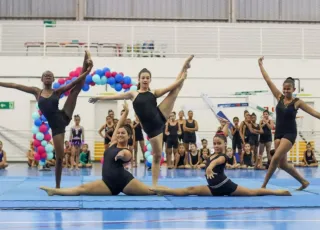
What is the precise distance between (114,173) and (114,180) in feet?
0.44

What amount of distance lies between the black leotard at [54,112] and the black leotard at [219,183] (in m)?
2.27

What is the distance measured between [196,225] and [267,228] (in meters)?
0.71

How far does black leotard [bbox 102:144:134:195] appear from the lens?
7.22 meters

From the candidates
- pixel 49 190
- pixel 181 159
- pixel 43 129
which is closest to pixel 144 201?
pixel 49 190

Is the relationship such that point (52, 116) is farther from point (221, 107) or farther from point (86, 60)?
point (221, 107)

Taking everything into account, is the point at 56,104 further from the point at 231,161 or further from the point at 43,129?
the point at 231,161

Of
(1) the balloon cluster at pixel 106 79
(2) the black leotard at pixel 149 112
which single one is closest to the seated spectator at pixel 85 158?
(1) the balloon cluster at pixel 106 79

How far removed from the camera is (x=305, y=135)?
18.8 m

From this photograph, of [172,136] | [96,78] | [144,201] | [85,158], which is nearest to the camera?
[144,201]

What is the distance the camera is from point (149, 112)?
784cm

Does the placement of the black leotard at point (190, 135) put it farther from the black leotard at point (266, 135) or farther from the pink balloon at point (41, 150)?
the pink balloon at point (41, 150)

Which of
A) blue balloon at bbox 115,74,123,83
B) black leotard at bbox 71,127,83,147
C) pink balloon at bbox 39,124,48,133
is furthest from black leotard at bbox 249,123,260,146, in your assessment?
Answer: pink balloon at bbox 39,124,48,133

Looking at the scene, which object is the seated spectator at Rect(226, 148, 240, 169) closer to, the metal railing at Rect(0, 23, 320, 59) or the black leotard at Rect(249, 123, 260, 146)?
the black leotard at Rect(249, 123, 260, 146)

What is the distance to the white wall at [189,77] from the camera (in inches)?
725
